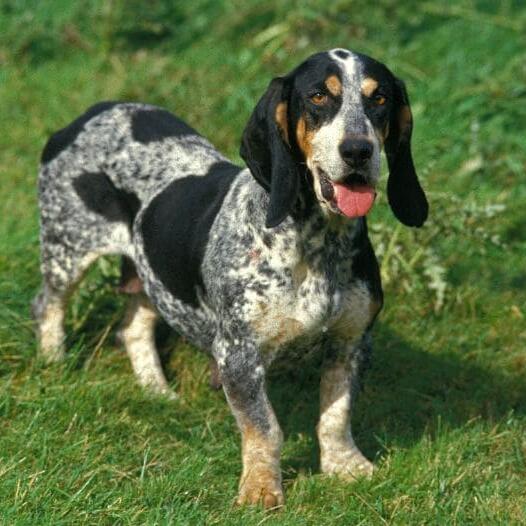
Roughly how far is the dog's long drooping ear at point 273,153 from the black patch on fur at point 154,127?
139cm

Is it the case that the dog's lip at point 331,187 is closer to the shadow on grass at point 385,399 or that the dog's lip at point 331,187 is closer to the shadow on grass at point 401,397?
the shadow on grass at point 385,399

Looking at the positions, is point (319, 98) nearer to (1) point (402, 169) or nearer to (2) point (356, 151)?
(2) point (356, 151)

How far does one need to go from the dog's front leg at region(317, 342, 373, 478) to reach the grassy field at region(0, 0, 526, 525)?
126mm

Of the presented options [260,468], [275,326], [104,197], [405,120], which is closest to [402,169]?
[405,120]

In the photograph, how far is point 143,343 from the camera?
21.1ft

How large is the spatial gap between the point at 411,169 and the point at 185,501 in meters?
1.63

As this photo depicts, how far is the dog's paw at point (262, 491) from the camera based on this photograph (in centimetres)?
489

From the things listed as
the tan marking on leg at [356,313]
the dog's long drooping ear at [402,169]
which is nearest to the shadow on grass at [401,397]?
the tan marking on leg at [356,313]

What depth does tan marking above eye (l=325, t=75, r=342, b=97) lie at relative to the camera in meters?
4.64

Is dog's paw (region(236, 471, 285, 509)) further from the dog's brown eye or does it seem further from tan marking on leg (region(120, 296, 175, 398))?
the dog's brown eye

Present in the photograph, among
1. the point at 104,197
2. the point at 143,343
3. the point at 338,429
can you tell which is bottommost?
the point at 143,343

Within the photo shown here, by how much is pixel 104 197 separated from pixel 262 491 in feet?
6.39

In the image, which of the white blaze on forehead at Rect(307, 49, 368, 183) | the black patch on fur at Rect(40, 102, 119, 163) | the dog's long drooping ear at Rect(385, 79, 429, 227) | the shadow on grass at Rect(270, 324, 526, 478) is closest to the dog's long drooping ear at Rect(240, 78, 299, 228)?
the white blaze on forehead at Rect(307, 49, 368, 183)

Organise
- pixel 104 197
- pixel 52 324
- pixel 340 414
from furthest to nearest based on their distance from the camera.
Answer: pixel 52 324
pixel 104 197
pixel 340 414
